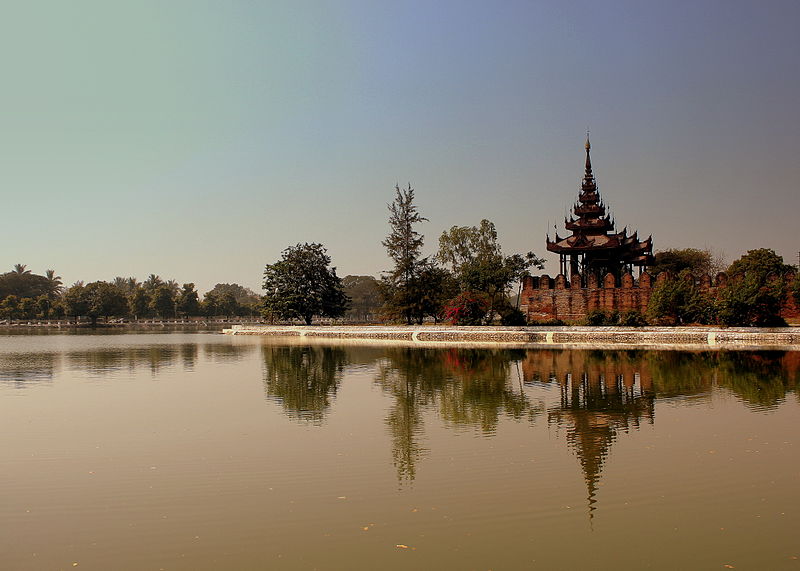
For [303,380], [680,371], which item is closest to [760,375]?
[680,371]

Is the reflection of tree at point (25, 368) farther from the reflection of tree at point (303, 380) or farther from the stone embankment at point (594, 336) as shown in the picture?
the stone embankment at point (594, 336)

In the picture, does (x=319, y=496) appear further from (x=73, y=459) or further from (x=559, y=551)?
(x=73, y=459)

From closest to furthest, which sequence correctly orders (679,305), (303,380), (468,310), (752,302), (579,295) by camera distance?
(303,380) → (752,302) → (679,305) → (468,310) → (579,295)

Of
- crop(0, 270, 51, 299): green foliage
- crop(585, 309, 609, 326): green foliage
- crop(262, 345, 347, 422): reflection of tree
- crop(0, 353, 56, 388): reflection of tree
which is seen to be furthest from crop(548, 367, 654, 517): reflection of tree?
crop(0, 270, 51, 299): green foliage

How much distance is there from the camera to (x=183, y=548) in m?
7.48

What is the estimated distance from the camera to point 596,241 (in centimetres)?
5622

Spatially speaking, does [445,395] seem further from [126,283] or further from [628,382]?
[126,283]

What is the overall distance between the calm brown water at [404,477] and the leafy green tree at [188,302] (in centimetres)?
9958

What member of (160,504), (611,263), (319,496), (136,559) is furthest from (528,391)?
(611,263)

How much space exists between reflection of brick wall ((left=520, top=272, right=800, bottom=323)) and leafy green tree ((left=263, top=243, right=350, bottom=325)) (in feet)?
70.2

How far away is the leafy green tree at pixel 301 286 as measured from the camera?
6688 cm

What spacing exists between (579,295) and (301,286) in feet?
89.3

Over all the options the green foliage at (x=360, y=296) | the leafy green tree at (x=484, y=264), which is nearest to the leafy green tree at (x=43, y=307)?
the green foliage at (x=360, y=296)

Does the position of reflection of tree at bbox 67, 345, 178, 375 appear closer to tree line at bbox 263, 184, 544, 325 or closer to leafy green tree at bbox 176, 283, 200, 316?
tree line at bbox 263, 184, 544, 325
